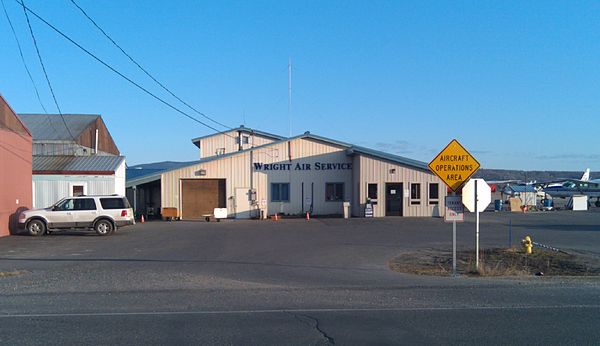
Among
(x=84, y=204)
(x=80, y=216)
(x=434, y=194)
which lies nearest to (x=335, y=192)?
(x=434, y=194)

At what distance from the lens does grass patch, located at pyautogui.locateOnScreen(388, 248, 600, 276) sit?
14414mm

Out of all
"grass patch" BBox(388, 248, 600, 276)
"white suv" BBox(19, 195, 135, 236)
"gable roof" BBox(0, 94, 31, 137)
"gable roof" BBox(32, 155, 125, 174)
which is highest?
"gable roof" BBox(0, 94, 31, 137)

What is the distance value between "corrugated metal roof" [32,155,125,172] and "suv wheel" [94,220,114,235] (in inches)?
320

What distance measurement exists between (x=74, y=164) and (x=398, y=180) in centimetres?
2125

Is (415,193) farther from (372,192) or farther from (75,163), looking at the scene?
(75,163)

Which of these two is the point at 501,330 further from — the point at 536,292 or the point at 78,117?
the point at 78,117

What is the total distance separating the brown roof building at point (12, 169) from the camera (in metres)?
25.8

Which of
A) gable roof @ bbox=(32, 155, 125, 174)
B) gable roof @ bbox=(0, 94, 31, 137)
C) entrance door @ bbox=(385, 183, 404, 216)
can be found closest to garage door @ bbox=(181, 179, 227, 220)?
gable roof @ bbox=(32, 155, 125, 174)

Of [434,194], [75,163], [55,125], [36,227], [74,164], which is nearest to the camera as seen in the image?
[36,227]

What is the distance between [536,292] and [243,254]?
31.9 ft

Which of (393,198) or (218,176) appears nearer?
(393,198)

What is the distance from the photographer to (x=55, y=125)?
47.8m

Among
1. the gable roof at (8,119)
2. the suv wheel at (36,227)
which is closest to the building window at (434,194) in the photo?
the suv wheel at (36,227)

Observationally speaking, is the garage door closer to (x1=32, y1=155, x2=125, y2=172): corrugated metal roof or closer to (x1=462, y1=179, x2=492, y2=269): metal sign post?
(x1=32, y1=155, x2=125, y2=172): corrugated metal roof
